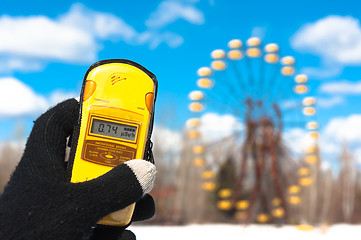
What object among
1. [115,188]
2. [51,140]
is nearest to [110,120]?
[51,140]

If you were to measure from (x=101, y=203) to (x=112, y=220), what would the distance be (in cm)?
13

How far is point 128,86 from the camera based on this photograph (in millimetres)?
1599

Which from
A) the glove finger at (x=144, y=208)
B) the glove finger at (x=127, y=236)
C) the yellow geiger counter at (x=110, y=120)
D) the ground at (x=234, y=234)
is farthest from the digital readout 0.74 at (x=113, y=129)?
the ground at (x=234, y=234)

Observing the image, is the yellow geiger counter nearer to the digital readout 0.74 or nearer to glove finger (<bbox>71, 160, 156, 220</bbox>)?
the digital readout 0.74

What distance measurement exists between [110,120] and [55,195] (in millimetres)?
375

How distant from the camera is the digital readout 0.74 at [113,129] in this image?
1574 millimetres

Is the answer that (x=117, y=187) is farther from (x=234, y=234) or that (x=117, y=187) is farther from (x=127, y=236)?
(x=234, y=234)

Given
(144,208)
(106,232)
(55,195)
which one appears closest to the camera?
(55,195)

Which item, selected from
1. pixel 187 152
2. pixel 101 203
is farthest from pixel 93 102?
pixel 187 152

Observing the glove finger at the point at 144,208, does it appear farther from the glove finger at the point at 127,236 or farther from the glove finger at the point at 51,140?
the glove finger at the point at 51,140

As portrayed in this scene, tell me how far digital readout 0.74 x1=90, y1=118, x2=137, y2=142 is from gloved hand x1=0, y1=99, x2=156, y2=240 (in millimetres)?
161

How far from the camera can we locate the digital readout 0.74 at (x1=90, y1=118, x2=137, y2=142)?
1574mm

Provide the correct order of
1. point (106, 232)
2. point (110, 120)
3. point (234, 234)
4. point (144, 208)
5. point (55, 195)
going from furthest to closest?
1. point (234, 234)
2. point (144, 208)
3. point (110, 120)
4. point (106, 232)
5. point (55, 195)

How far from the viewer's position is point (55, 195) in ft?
4.28
